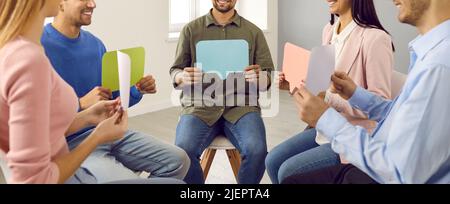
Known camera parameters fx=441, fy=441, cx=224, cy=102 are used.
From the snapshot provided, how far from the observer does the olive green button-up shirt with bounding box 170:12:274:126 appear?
1105 mm

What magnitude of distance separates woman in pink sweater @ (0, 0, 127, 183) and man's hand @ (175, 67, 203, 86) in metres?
0.47

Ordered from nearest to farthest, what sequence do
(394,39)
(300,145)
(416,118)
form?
(416,118), (394,39), (300,145)

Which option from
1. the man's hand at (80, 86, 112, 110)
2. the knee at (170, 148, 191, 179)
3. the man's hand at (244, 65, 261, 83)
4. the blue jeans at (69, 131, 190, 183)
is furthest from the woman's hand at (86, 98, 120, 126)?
the man's hand at (244, 65, 261, 83)

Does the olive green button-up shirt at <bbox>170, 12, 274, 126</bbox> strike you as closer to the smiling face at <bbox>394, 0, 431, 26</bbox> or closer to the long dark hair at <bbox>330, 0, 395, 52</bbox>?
the long dark hair at <bbox>330, 0, 395, 52</bbox>

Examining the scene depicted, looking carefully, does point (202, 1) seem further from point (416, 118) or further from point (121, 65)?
point (416, 118)

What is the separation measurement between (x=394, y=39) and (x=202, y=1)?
52 cm

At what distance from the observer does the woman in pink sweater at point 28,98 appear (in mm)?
589

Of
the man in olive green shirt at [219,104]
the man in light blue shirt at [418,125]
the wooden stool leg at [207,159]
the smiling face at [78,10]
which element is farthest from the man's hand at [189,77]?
the man in light blue shirt at [418,125]

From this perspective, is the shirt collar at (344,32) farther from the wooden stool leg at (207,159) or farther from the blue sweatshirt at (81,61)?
the wooden stool leg at (207,159)

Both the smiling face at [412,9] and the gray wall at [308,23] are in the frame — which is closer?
the smiling face at [412,9]

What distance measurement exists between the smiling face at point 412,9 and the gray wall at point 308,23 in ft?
0.52

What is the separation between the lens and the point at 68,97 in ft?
2.26

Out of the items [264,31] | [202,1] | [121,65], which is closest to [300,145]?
[264,31]

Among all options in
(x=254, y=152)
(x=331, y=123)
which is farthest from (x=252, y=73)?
(x=331, y=123)
